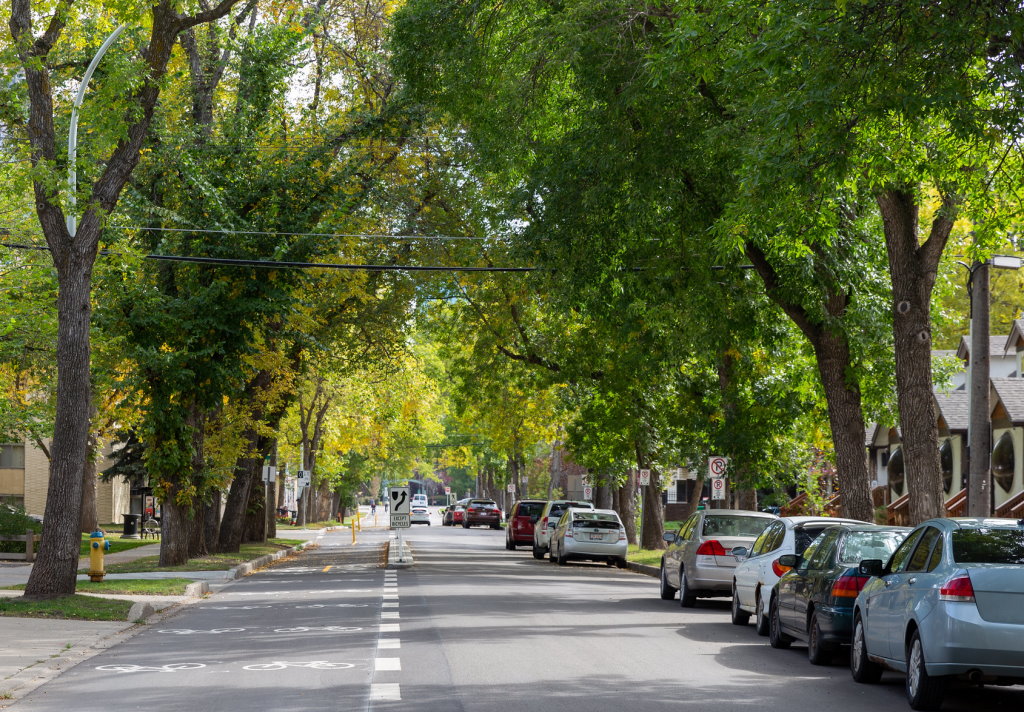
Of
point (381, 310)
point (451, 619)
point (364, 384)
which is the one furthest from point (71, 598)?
point (364, 384)

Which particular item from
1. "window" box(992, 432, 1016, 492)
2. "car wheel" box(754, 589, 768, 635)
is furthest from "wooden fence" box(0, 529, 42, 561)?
"window" box(992, 432, 1016, 492)

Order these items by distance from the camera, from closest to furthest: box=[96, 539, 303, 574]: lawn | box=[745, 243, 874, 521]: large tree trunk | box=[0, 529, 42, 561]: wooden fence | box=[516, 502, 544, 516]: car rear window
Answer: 1. box=[745, 243, 874, 521]: large tree trunk
2. box=[96, 539, 303, 574]: lawn
3. box=[0, 529, 42, 561]: wooden fence
4. box=[516, 502, 544, 516]: car rear window

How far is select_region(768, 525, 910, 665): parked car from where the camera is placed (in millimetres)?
13703

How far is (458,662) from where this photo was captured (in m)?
13.1

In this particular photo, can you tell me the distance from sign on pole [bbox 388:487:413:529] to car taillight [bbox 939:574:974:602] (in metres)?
26.7

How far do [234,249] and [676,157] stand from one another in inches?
439

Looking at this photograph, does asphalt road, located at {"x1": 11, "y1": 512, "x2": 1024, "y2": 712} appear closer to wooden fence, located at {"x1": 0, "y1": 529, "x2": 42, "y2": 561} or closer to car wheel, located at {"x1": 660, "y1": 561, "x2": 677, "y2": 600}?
car wheel, located at {"x1": 660, "y1": 561, "x2": 677, "y2": 600}

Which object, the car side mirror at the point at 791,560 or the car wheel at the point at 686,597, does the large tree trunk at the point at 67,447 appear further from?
the car side mirror at the point at 791,560

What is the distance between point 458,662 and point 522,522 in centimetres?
3517

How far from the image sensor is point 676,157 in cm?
2050

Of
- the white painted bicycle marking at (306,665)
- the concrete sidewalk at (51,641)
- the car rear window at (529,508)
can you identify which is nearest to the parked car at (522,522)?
the car rear window at (529,508)

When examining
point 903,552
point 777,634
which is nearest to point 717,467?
point 777,634

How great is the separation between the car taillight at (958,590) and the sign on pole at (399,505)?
26735mm

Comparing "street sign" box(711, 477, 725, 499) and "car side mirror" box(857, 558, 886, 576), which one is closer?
"car side mirror" box(857, 558, 886, 576)
